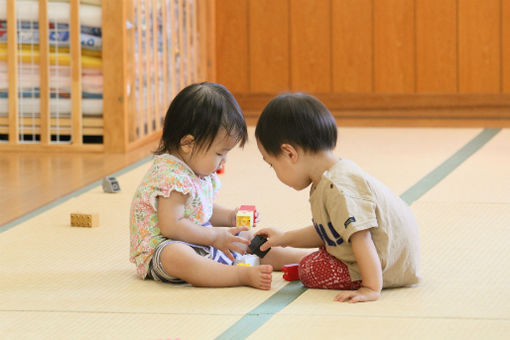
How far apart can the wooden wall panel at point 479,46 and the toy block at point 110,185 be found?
2.10 meters

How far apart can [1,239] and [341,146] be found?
64.4 inches

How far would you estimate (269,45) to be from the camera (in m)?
4.49

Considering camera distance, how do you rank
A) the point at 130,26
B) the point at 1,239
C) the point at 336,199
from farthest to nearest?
the point at 130,26
the point at 1,239
the point at 336,199

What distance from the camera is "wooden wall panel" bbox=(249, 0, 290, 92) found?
175 inches

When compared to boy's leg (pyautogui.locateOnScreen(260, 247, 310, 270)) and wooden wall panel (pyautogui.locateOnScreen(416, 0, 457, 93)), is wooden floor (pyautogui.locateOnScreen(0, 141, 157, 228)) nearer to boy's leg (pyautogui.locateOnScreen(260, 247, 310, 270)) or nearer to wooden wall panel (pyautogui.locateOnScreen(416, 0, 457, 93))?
boy's leg (pyautogui.locateOnScreen(260, 247, 310, 270))

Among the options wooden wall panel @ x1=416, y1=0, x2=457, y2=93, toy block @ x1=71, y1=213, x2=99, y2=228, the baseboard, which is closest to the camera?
toy block @ x1=71, y1=213, x2=99, y2=228

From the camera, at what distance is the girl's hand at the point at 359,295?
1.65m

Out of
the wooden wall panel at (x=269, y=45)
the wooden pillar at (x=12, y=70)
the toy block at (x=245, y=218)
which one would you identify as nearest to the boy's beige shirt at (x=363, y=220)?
the toy block at (x=245, y=218)

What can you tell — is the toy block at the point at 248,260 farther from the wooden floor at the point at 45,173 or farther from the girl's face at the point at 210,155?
the wooden floor at the point at 45,173

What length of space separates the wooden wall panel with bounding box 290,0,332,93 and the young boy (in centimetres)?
275

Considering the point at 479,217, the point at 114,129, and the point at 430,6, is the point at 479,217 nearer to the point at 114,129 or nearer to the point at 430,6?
the point at 114,129

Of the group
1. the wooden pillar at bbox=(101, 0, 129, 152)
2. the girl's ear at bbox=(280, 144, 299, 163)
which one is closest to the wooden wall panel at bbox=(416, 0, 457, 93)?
the wooden pillar at bbox=(101, 0, 129, 152)

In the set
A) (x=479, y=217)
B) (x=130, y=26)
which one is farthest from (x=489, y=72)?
(x=479, y=217)

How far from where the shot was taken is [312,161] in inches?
67.4
